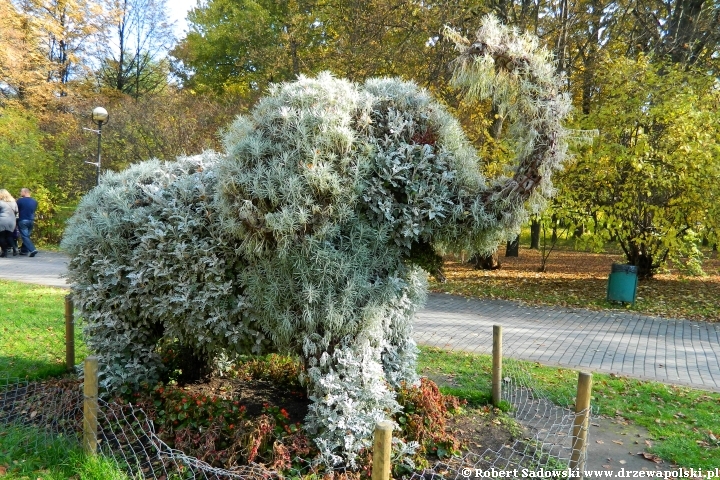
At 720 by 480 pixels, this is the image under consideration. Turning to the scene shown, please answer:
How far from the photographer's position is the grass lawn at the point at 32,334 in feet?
19.1

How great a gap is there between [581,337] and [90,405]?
731 centimetres

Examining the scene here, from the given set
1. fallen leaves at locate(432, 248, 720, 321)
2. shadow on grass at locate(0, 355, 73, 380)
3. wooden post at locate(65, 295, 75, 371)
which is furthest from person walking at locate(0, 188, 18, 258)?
fallen leaves at locate(432, 248, 720, 321)

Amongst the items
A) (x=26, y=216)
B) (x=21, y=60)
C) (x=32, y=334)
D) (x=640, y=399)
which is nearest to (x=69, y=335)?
(x=32, y=334)

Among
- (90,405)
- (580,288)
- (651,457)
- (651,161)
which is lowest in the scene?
(651,457)

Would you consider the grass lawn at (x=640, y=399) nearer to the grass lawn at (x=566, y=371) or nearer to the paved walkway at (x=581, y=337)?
the grass lawn at (x=566, y=371)

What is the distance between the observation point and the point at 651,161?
37.4 ft

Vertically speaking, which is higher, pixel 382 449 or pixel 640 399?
pixel 382 449

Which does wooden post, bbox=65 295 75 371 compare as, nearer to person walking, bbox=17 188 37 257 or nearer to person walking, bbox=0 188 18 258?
person walking, bbox=0 188 18 258

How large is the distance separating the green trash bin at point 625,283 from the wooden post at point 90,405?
34.9 feet

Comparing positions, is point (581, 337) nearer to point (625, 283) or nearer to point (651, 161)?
point (625, 283)

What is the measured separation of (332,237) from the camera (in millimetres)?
3613

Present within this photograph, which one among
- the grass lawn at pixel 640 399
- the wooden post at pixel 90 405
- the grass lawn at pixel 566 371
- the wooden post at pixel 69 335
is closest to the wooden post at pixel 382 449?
the wooden post at pixel 90 405

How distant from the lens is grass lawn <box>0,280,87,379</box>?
5.82m

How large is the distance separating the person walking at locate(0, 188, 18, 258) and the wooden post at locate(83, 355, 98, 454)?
12600mm
